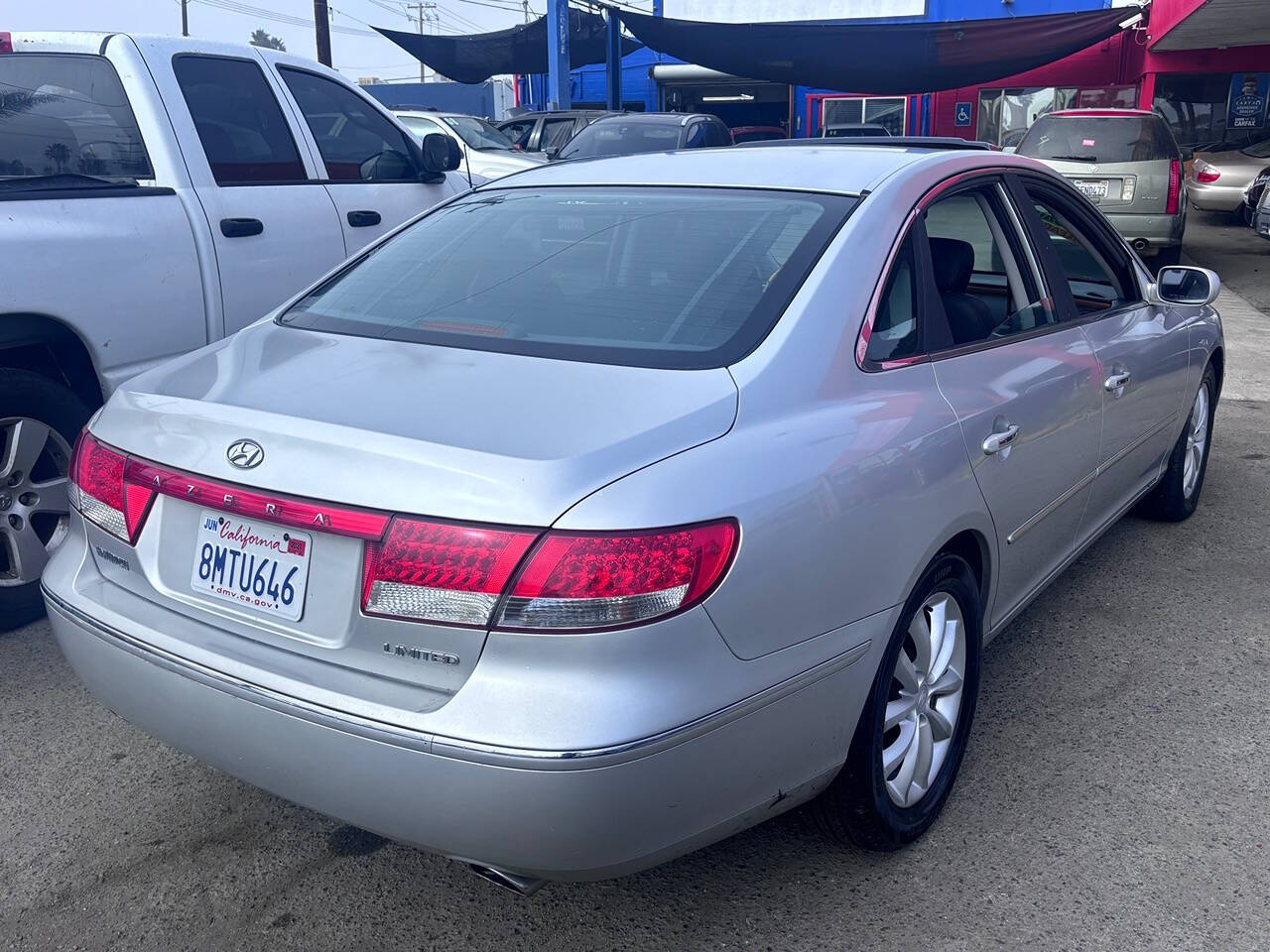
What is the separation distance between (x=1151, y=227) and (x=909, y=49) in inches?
317

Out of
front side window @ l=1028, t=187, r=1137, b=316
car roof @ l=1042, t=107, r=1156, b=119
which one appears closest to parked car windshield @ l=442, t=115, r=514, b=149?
car roof @ l=1042, t=107, r=1156, b=119

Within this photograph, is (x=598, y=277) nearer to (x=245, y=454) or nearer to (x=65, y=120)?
(x=245, y=454)

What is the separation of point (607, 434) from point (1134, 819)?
1753mm

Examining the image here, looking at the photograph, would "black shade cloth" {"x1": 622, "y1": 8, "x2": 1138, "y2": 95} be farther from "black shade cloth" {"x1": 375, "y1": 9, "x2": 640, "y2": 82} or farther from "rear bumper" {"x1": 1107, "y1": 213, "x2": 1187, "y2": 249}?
"rear bumper" {"x1": 1107, "y1": 213, "x2": 1187, "y2": 249}

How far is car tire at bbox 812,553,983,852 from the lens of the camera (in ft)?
8.27

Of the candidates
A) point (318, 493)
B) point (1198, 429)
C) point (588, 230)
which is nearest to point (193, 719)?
point (318, 493)

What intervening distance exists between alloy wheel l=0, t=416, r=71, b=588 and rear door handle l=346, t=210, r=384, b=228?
1725 mm

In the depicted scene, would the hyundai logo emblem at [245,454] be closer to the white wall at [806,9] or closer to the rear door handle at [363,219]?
the rear door handle at [363,219]

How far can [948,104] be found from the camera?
24.0m

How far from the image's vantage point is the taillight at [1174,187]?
38.4 feet

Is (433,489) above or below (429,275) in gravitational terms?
below

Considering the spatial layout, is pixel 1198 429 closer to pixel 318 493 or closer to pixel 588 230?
pixel 588 230

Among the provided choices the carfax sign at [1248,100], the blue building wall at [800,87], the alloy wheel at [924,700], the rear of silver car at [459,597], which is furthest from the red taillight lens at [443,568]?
the carfax sign at [1248,100]

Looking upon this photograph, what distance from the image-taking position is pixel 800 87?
25.9 m
